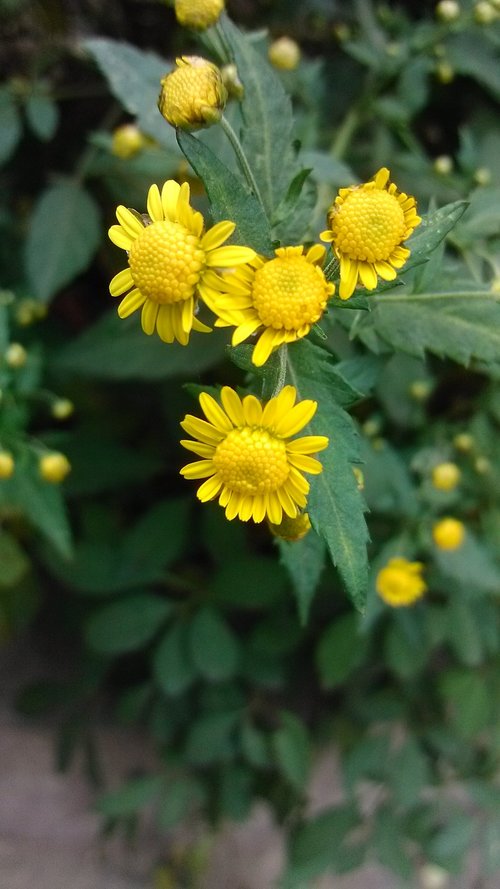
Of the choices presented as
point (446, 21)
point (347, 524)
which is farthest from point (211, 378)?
point (347, 524)

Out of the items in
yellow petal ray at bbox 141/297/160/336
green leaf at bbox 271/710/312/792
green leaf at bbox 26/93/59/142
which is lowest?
green leaf at bbox 271/710/312/792

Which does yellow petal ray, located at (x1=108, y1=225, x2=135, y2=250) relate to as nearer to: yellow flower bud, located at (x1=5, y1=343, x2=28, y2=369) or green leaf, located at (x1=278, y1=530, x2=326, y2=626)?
green leaf, located at (x1=278, y1=530, x2=326, y2=626)

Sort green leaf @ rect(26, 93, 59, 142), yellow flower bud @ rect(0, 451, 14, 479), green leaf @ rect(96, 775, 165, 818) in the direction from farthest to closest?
green leaf @ rect(96, 775, 165, 818) < green leaf @ rect(26, 93, 59, 142) < yellow flower bud @ rect(0, 451, 14, 479)

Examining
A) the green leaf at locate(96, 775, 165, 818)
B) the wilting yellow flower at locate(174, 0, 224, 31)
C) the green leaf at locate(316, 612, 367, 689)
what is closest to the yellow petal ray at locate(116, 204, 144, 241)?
the wilting yellow flower at locate(174, 0, 224, 31)

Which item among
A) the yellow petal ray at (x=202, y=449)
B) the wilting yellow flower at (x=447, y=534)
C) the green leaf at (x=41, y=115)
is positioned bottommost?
the wilting yellow flower at (x=447, y=534)

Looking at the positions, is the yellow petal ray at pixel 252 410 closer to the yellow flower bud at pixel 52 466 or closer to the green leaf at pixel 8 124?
the yellow flower bud at pixel 52 466

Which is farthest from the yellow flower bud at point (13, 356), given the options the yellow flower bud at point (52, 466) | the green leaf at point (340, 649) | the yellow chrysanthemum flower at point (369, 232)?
the green leaf at point (340, 649)
